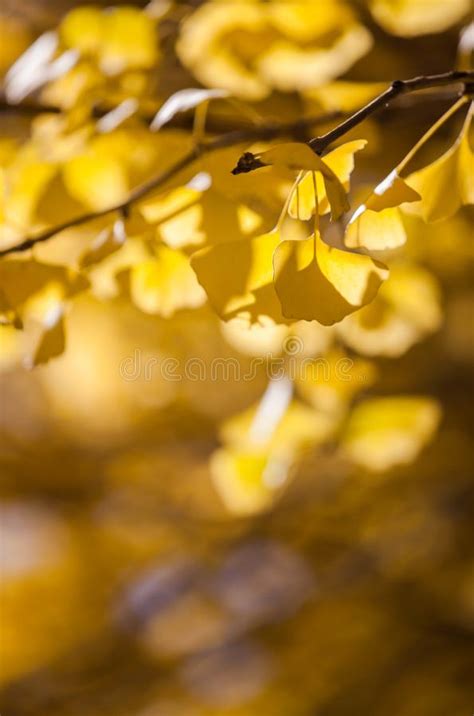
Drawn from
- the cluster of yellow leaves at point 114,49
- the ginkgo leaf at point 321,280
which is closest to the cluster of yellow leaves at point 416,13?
the cluster of yellow leaves at point 114,49

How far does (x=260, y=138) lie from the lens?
0.37 metres

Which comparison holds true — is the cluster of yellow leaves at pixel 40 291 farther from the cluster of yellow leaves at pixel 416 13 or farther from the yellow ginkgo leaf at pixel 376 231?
the cluster of yellow leaves at pixel 416 13

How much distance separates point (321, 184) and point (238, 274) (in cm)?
5

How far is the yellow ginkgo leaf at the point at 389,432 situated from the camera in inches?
19.2

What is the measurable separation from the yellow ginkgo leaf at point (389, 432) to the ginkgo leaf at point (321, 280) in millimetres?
269

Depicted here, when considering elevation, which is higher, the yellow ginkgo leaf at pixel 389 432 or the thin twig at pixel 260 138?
the thin twig at pixel 260 138

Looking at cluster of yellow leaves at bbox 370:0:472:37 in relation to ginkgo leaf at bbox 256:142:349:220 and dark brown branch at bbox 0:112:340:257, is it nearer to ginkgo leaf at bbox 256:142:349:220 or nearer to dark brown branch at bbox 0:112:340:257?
dark brown branch at bbox 0:112:340:257

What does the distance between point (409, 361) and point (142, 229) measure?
0.81 m

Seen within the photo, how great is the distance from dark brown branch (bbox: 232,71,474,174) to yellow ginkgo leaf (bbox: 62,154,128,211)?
0.25 metres

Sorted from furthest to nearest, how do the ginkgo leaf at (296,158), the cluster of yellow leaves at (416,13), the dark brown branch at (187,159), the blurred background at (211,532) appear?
the blurred background at (211,532) < the cluster of yellow leaves at (416,13) < the dark brown branch at (187,159) < the ginkgo leaf at (296,158)

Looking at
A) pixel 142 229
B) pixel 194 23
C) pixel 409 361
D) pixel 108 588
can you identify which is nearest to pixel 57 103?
pixel 194 23

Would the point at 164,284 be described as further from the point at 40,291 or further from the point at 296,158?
the point at 296,158

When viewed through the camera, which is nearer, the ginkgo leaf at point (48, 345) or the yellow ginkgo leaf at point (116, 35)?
the ginkgo leaf at point (48, 345)

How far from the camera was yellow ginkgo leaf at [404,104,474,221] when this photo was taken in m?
0.27
